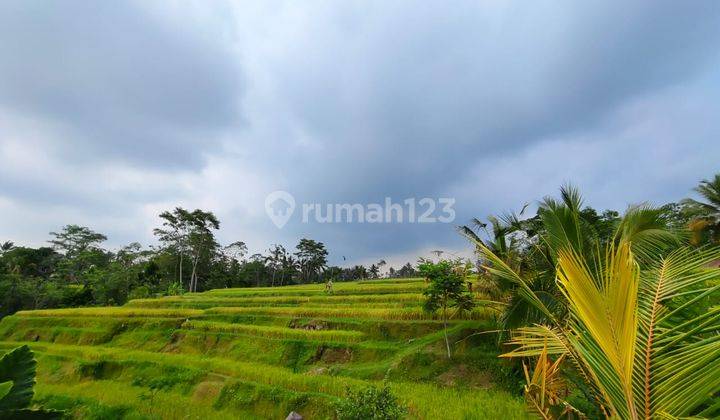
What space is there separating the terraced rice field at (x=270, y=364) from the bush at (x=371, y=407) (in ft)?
6.79

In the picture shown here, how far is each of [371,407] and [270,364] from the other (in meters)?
9.99

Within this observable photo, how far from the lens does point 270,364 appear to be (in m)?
15.5

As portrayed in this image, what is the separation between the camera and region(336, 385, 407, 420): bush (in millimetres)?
6965

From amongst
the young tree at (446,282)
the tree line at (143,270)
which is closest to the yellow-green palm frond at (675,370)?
the young tree at (446,282)

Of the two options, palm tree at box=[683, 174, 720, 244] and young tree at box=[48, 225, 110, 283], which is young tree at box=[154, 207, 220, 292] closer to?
young tree at box=[48, 225, 110, 283]

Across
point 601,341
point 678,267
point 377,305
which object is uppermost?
point 678,267

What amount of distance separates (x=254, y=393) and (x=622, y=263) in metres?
12.2

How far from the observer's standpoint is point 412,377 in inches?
481

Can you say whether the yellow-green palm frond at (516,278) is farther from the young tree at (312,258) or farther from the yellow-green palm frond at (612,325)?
the young tree at (312,258)

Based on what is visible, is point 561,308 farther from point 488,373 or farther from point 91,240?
point 91,240

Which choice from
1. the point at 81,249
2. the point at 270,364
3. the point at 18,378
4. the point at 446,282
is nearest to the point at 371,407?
the point at 18,378

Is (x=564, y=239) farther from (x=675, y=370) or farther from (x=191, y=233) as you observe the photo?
(x=191, y=233)

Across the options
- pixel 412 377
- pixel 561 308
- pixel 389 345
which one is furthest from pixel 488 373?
pixel 561 308

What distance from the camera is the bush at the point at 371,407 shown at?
6.96m
